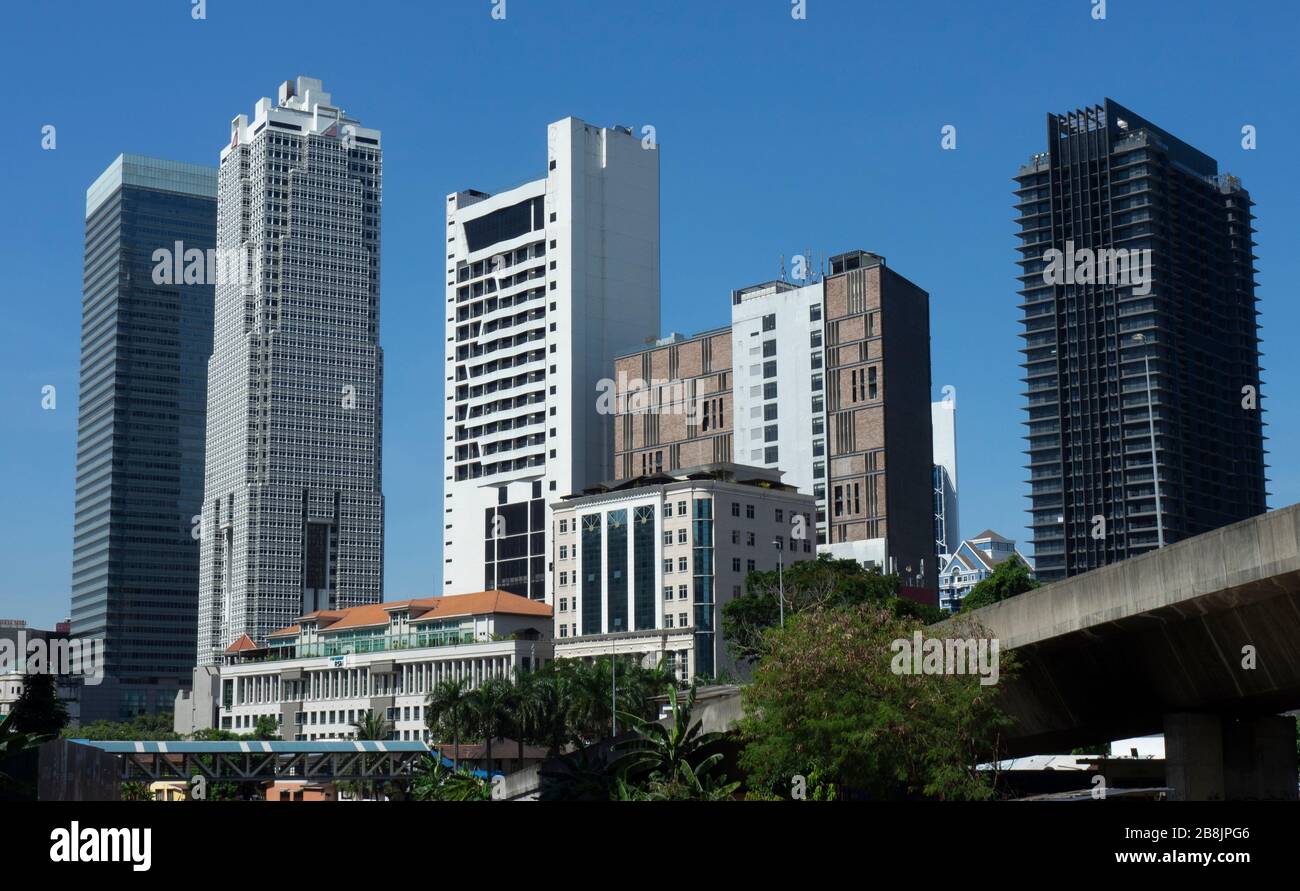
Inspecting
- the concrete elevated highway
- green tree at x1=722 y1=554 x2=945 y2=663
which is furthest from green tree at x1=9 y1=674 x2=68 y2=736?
the concrete elevated highway

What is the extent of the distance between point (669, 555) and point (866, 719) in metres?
102

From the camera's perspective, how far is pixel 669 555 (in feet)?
487

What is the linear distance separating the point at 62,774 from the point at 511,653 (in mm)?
132507

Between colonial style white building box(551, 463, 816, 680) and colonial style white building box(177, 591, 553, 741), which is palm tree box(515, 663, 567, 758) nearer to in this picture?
colonial style white building box(551, 463, 816, 680)

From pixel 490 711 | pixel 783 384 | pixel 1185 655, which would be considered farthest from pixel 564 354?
pixel 1185 655

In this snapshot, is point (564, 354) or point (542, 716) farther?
point (564, 354)

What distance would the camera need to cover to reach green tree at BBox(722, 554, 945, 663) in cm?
12488

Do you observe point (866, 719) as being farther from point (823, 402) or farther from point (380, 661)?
point (823, 402)

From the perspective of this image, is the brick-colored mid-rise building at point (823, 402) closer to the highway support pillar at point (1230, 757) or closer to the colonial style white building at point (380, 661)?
the colonial style white building at point (380, 661)

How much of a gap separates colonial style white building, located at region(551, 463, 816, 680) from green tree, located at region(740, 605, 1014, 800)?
90551mm

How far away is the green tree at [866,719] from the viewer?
4547 centimetres

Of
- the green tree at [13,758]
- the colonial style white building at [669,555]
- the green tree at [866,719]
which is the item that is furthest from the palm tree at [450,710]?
the green tree at [13,758]

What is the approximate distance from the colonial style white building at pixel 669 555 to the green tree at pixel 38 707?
49.8m

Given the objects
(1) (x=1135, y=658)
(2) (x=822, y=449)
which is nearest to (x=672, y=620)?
(2) (x=822, y=449)
